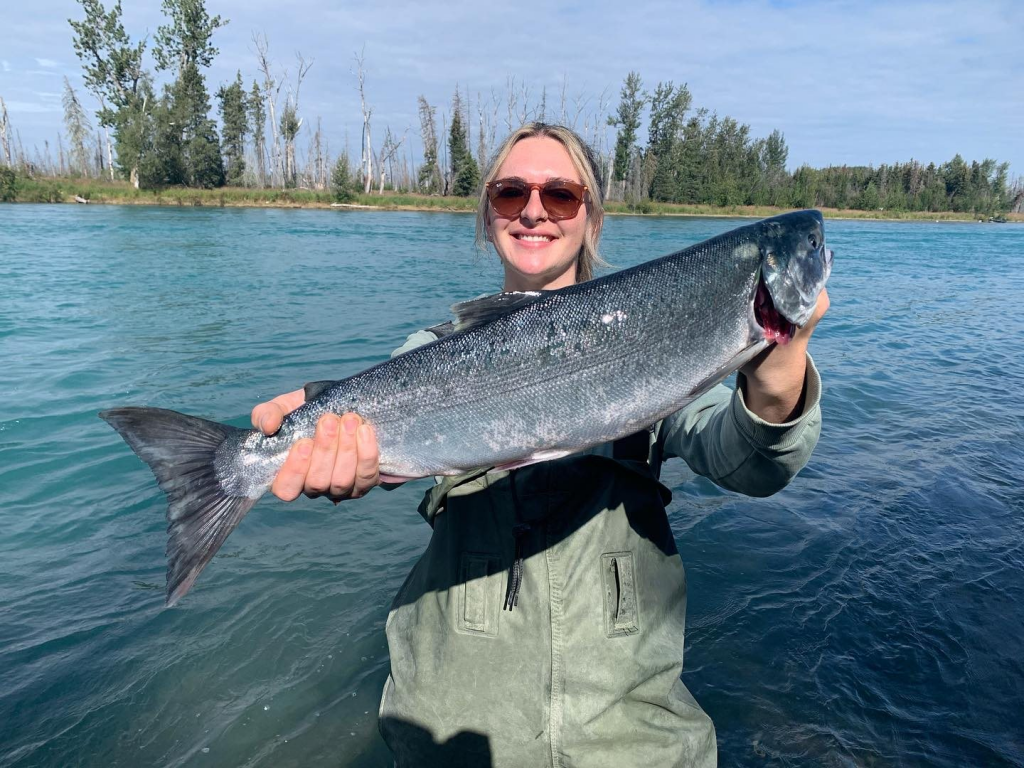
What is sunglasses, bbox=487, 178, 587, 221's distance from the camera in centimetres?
299

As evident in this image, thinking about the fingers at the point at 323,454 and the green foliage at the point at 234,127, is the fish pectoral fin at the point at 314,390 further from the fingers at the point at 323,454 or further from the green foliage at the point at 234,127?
the green foliage at the point at 234,127

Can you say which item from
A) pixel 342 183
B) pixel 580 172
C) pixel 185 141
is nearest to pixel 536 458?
pixel 580 172

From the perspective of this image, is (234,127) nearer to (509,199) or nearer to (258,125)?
(258,125)

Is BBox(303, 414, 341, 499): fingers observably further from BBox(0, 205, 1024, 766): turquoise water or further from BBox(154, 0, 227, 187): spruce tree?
BBox(154, 0, 227, 187): spruce tree

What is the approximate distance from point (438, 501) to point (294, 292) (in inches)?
653

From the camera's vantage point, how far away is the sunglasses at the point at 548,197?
2992 millimetres

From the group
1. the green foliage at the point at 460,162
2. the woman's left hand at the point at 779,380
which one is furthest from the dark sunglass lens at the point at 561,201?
the green foliage at the point at 460,162

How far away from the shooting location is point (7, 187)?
48875 millimetres

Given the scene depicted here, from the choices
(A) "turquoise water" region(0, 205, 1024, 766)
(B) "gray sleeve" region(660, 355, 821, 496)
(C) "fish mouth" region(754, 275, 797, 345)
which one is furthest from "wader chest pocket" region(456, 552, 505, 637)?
(A) "turquoise water" region(0, 205, 1024, 766)

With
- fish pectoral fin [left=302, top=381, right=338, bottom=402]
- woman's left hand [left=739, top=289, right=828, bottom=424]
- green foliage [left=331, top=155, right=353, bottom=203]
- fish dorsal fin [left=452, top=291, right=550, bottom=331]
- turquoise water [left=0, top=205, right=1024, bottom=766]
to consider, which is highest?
green foliage [left=331, top=155, right=353, bottom=203]

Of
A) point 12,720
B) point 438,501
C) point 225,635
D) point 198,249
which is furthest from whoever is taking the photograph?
point 198,249

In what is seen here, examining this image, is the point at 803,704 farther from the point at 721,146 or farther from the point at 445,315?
the point at 721,146

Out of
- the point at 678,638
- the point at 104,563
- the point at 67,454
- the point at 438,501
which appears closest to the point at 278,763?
the point at 438,501

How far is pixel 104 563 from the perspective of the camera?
220 inches
